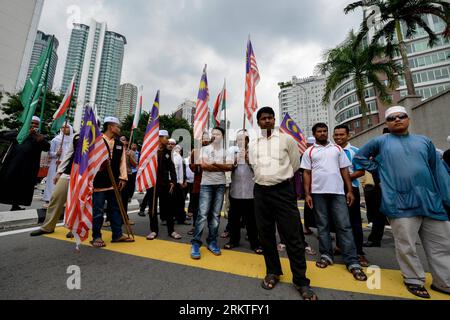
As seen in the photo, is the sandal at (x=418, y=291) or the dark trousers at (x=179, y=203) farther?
the dark trousers at (x=179, y=203)

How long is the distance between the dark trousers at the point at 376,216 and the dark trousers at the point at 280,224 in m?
2.35

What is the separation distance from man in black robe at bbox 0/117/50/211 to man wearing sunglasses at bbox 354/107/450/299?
5.87 meters

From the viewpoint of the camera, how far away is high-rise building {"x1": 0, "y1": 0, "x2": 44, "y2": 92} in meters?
29.6

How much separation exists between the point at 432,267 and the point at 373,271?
587 millimetres

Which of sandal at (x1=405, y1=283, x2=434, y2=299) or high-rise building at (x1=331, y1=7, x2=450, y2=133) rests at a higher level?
high-rise building at (x1=331, y1=7, x2=450, y2=133)

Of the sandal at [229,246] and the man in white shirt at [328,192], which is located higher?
the man in white shirt at [328,192]

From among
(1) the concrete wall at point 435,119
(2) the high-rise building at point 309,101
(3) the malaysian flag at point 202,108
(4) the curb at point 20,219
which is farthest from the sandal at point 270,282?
(2) the high-rise building at point 309,101

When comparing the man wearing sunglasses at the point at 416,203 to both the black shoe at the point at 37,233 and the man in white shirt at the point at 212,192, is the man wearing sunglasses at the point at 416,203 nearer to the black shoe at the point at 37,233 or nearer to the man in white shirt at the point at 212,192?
the man in white shirt at the point at 212,192

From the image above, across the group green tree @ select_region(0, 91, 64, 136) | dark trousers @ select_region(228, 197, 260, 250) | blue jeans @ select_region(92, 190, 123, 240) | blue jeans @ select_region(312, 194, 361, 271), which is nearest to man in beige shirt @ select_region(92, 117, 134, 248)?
blue jeans @ select_region(92, 190, 123, 240)

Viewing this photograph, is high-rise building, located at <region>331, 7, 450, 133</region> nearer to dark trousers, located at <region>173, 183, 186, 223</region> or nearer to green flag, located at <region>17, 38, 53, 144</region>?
dark trousers, located at <region>173, 183, 186, 223</region>

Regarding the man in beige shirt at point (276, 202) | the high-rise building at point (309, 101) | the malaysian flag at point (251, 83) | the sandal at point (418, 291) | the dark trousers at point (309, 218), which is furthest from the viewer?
the high-rise building at point (309, 101)

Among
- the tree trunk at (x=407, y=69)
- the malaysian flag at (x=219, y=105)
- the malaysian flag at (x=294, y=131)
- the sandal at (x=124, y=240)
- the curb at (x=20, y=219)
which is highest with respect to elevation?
the tree trunk at (x=407, y=69)

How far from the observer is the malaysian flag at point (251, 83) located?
3734 mm

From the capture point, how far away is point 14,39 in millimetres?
30688
